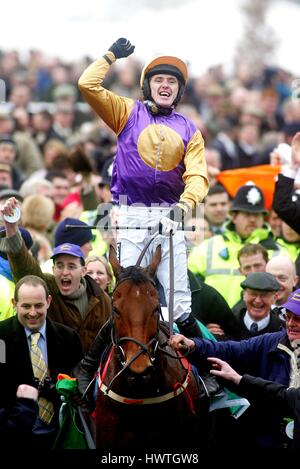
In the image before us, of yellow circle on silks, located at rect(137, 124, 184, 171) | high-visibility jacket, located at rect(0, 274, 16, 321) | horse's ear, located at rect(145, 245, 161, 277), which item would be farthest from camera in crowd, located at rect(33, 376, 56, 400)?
yellow circle on silks, located at rect(137, 124, 184, 171)

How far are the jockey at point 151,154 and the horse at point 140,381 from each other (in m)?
0.61

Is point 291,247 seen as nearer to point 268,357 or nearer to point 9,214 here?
point 268,357

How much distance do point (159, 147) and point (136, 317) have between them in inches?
59.6

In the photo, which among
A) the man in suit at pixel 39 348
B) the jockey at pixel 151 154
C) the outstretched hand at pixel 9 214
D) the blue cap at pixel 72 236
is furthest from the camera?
the blue cap at pixel 72 236

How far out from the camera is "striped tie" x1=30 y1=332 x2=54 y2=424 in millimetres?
9766

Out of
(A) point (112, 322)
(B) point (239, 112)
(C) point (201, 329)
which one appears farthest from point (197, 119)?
(A) point (112, 322)

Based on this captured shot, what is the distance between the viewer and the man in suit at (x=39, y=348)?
969 centimetres

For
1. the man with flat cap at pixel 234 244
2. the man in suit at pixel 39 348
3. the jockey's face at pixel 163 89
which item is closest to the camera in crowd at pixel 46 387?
the man in suit at pixel 39 348

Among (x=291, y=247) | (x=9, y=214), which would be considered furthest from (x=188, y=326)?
(x=291, y=247)

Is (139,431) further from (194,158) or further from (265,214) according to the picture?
(265,214)

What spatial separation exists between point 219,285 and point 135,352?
3992 millimetres

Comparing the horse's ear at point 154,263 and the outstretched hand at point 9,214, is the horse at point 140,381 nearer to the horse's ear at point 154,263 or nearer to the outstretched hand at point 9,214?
the horse's ear at point 154,263

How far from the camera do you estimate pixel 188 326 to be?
32.2 ft

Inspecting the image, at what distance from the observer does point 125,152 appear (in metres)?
9.60
